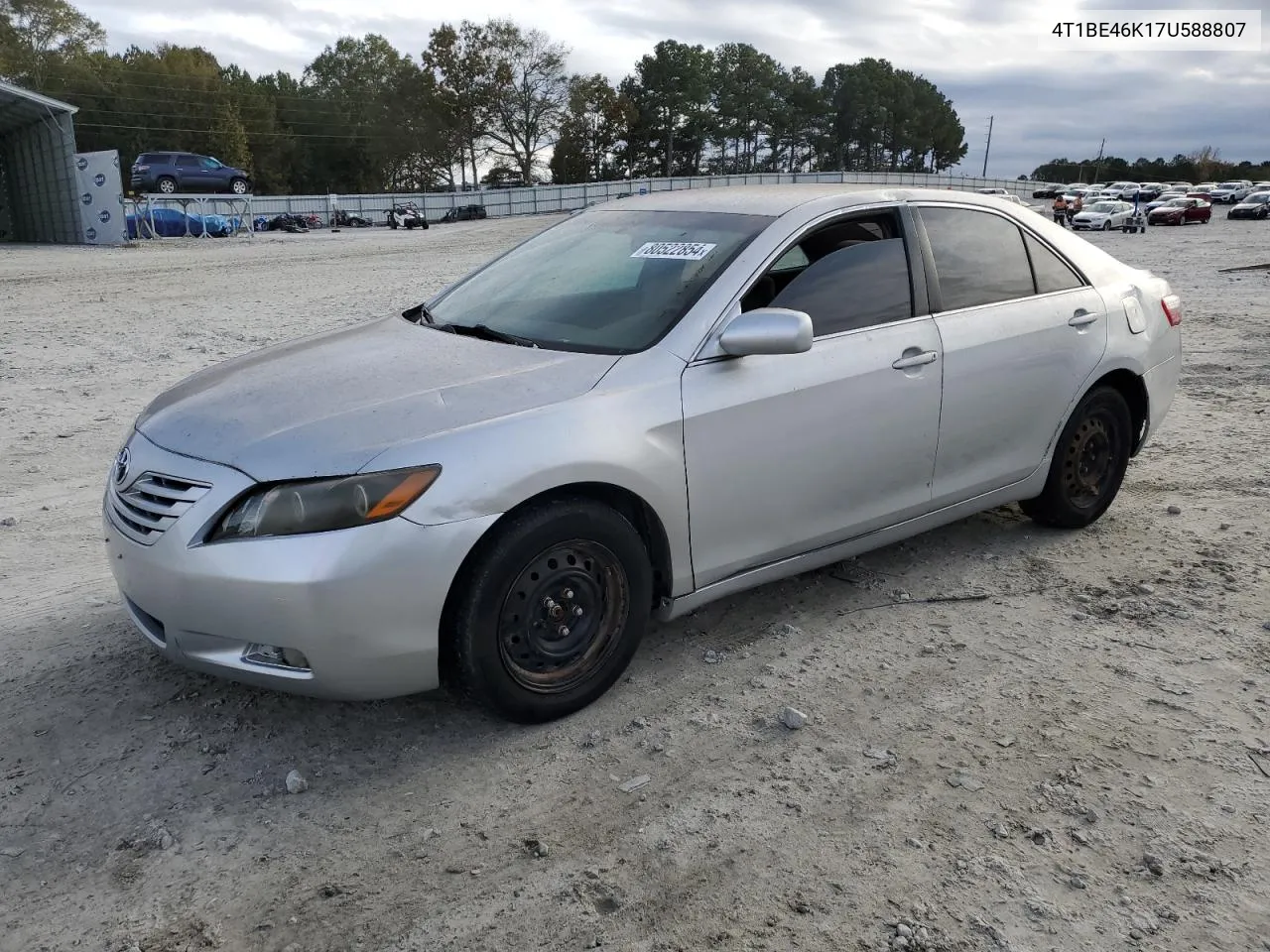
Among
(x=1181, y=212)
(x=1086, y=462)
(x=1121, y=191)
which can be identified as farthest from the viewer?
(x=1121, y=191)

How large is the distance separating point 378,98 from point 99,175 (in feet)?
180

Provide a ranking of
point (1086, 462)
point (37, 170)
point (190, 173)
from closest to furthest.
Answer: point (1086, 462), point (37, 170), point (190, 173)

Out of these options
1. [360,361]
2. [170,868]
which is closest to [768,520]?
[360,361]

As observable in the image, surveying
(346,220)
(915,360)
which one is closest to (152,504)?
(915,360)

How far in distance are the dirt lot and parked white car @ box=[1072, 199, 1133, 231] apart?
40235 mm

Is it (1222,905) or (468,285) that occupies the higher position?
(468,285)

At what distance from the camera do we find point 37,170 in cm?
3581

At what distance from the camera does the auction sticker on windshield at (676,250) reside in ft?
12.6

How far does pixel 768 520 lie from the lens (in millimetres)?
3711

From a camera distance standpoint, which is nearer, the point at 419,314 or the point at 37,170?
the point at 419,314

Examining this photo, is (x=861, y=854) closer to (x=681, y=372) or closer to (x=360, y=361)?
(x=681, y=372)

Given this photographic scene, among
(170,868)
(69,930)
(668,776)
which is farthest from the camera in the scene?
(668,776)

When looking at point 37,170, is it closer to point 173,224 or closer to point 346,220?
point 173,224

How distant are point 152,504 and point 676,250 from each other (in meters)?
2.05
